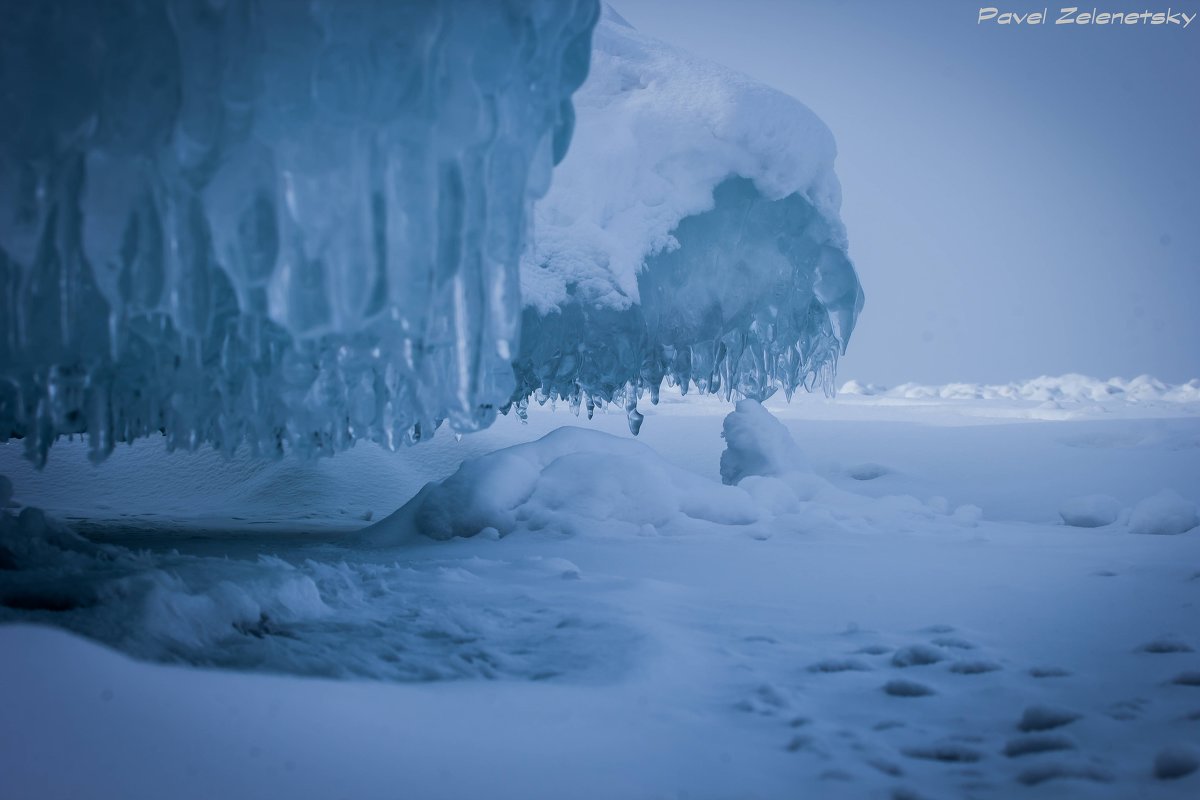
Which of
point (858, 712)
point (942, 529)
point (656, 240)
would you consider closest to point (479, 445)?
point (656, 240)

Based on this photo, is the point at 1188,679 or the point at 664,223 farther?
the point at 664,223

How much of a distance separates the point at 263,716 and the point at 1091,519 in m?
6.40

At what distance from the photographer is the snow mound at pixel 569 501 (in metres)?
5.89

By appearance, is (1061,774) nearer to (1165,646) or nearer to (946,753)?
(946,753)

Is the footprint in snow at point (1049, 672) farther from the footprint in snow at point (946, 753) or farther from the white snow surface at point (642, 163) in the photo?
the white snow surface at point (642, 163)

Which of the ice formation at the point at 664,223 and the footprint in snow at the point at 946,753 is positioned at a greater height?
the ice formation at the point at 664,223

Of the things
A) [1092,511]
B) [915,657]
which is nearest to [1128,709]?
[915,657]

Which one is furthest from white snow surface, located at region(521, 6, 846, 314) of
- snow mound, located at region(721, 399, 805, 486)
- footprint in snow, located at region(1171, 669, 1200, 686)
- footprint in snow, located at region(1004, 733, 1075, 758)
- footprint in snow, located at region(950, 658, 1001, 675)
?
footprint in snow, located at region(1004, 733, 1075, 758)

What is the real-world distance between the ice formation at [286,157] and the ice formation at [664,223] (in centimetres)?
267

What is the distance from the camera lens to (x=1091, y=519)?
6.46m

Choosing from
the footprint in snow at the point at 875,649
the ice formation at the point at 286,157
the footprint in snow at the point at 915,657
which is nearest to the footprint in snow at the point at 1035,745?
the footprint in snow at the point at 915,657

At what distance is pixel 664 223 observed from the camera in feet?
21.6

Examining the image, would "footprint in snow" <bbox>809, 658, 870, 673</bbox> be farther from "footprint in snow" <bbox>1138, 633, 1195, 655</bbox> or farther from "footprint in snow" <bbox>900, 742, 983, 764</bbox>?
"footprint in snow" <bbox>1138, 633, 1195, 655</bbox>

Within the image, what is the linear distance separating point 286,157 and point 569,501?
3.56 metres
